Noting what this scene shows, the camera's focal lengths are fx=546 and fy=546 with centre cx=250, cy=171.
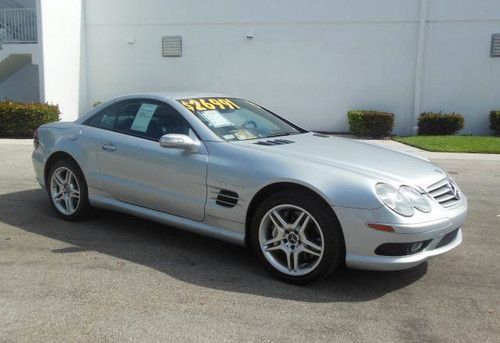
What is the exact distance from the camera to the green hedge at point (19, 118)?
13.3 meters

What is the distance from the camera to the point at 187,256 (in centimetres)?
473

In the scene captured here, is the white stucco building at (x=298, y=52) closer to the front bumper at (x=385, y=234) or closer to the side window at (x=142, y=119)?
the side window at (x=142, y=119)

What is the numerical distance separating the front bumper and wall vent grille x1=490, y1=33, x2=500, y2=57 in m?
12.9

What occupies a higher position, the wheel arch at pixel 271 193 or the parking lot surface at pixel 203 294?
the wheel arch at pixel 271 193

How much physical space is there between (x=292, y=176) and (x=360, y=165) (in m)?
0.55

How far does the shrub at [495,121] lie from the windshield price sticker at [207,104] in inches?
458

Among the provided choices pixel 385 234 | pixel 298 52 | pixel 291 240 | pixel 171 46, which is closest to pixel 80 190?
pixel 291 240

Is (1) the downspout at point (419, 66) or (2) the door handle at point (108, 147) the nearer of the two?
(2) the door handle at point (108, 147)

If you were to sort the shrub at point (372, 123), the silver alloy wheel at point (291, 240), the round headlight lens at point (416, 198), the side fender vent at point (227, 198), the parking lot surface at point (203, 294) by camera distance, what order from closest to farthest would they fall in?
the parking lot surface at point (203, 294)
the round headlight lens at point (416, 198)
the silver alloy wheel at point (291, 240)
the side fender vent at point (227, 198)
the shrub at point (372, 123)

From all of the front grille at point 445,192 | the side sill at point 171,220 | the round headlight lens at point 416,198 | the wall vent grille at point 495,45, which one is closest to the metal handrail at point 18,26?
the side sill at point 171,220

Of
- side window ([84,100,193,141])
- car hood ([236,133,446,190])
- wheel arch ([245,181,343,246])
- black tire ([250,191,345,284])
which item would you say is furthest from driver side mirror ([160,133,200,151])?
black tire ([250,191,345,284])

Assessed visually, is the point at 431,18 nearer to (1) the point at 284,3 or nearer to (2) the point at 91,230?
(1) the point at 284,3

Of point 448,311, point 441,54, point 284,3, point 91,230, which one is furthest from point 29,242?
point 441,54

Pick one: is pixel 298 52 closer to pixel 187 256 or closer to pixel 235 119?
pixel 235 119
